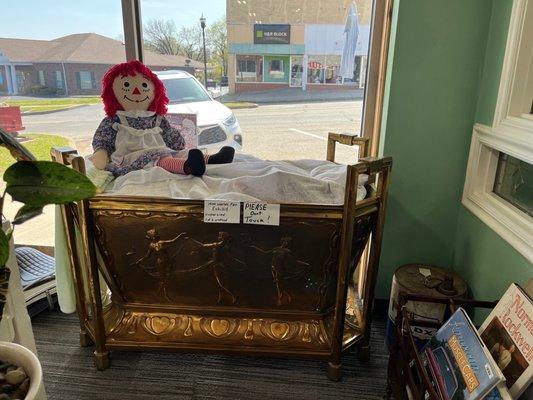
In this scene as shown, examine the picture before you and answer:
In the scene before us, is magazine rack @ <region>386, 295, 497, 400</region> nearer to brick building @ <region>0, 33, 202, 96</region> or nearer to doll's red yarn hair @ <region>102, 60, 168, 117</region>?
doll's red yarn hair @ <region>102, 60, 168, 117</region>

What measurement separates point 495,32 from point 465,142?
430 millimetres

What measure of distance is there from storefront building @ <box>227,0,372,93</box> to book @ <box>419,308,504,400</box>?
1231 mm

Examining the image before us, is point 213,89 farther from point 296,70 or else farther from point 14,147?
point 14,147

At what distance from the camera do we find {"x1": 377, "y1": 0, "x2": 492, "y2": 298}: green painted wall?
→ 1.59 metres

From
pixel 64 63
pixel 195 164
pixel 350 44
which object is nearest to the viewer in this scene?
pixel 195 164

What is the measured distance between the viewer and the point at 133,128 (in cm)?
170

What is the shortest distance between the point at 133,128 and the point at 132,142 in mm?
63

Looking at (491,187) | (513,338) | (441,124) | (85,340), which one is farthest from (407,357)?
(85,340)

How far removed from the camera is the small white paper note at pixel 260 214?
1.32 m

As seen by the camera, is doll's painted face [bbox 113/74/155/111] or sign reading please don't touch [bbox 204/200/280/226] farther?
doll's painted face [bbox 113/74/155/111]

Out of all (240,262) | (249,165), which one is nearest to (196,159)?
(249,165)

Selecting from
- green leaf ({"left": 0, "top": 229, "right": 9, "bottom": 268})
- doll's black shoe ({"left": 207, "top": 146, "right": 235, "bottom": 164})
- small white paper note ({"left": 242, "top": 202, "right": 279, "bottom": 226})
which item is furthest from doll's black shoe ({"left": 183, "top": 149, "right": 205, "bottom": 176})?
green leaf ({"left": 0, "top": 229, "right": 9, "bottom": 268})

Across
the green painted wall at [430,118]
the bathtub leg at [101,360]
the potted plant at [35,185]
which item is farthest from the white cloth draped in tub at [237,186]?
the potted plant at [35,185]

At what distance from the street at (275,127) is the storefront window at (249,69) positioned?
0.16m
